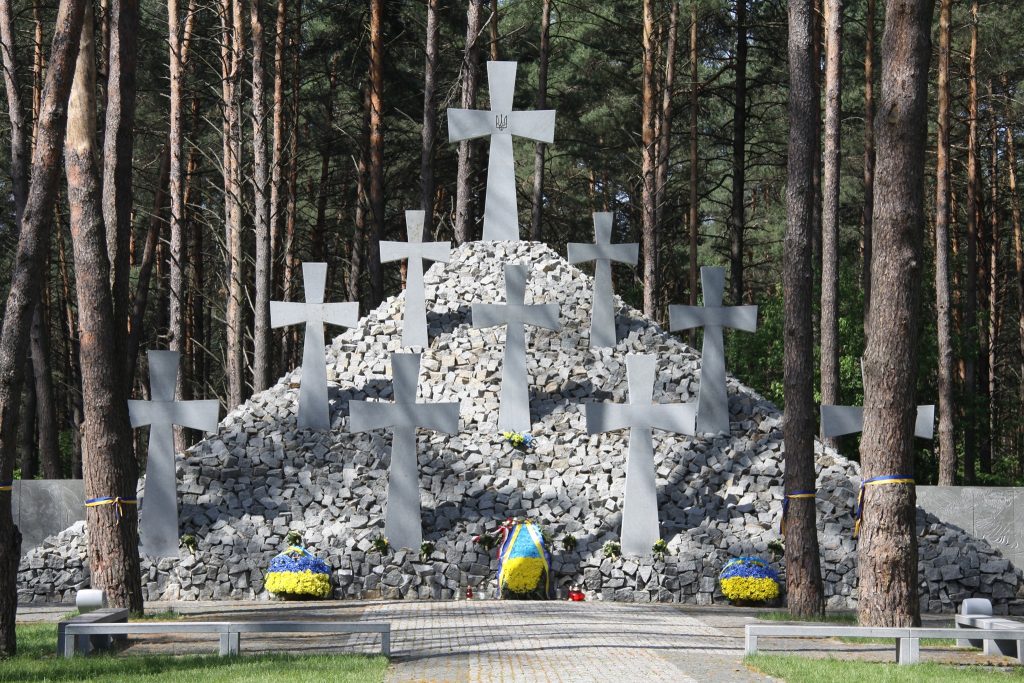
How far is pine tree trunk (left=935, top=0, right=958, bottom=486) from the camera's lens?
19984 mm

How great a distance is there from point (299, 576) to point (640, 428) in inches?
168

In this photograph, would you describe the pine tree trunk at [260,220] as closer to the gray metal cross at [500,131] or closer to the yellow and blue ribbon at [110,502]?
the gray metal cross at [500,131]

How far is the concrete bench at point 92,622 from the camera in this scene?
8078 mm

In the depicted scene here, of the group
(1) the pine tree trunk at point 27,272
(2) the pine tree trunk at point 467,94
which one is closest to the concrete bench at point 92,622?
(1) the pine tree trunk at point 27,272

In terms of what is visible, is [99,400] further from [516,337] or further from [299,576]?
[516,337]

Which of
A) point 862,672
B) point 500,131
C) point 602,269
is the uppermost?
point 500,131

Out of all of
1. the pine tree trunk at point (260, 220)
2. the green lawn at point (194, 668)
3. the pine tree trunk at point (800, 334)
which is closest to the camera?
the green lawn at point (194, 668)

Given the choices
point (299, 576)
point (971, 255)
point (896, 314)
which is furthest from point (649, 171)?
point (896, 314)

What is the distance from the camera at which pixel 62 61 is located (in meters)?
8.66

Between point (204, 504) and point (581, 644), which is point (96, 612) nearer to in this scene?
point (581, 644)

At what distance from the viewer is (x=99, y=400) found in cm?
1042

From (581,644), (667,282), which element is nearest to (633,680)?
(581,644)

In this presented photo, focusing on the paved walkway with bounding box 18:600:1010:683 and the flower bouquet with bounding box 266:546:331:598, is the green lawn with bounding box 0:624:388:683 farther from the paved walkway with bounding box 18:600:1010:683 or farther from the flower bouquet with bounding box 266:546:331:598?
the flower bouquet with bounding box 266:546:331:598

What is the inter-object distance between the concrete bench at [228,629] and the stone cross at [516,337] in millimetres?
7341
